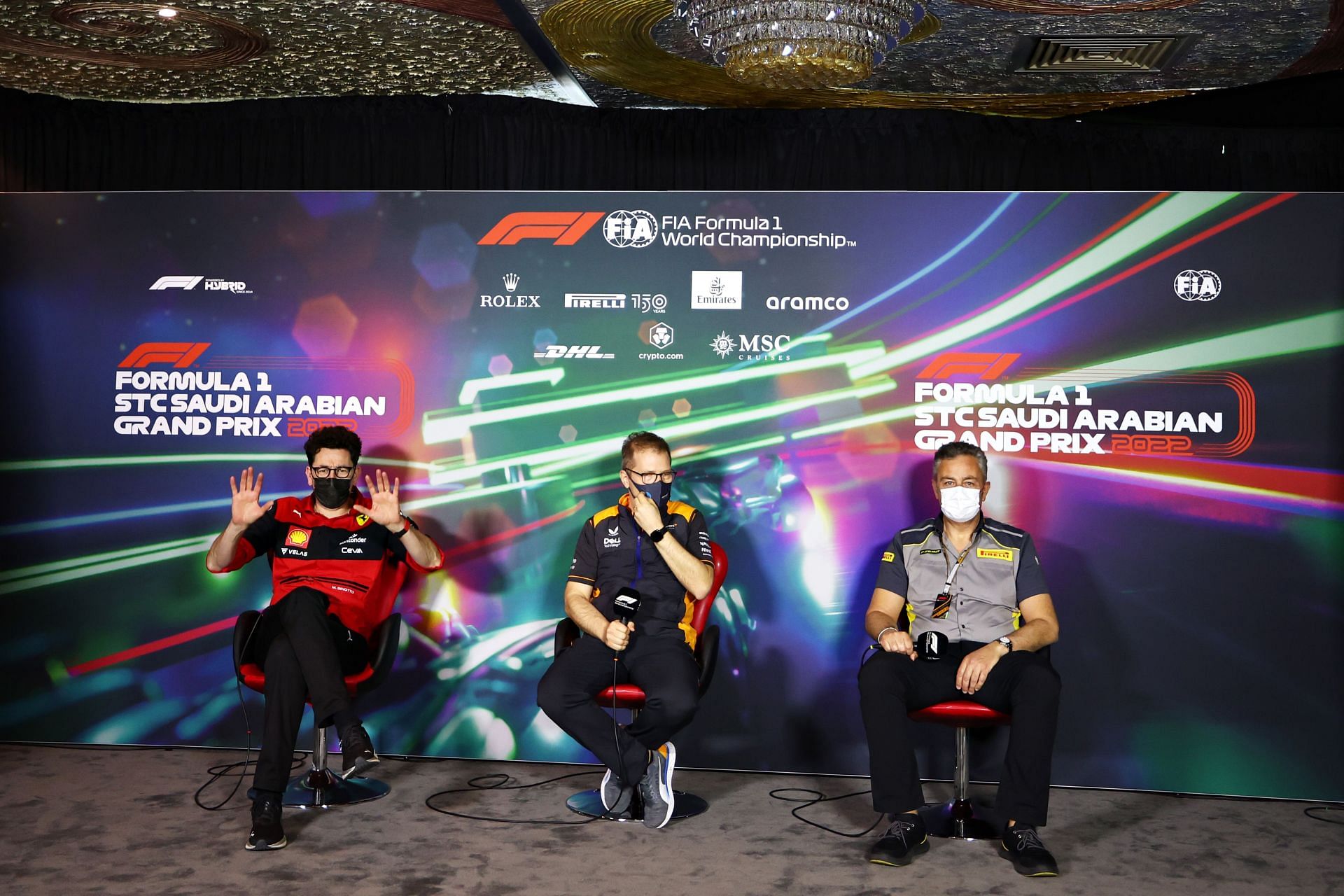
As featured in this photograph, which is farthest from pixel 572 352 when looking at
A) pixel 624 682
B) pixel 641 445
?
pixel 624 682

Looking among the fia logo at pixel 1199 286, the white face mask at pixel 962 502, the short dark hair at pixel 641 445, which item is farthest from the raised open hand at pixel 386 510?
the fia logo at pixel 1199 286

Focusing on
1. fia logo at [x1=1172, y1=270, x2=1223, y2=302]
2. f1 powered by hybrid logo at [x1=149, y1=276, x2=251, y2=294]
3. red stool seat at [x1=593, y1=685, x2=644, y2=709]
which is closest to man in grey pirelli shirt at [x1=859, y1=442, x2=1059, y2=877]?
red stool seat at [x1=593, y1=685, x2=644, y2=709]

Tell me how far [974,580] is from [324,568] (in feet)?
6.99

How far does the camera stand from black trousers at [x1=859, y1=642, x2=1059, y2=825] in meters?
3.62

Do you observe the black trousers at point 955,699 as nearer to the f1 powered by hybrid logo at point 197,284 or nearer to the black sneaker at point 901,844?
the black sneaker at point 901,844

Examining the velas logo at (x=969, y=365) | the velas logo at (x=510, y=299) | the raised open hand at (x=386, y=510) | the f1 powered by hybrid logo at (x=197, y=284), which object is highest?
the f1 powered by hybrid logo at (x=197, y=284)

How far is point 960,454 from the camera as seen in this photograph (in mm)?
4023

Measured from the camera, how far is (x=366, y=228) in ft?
15.4

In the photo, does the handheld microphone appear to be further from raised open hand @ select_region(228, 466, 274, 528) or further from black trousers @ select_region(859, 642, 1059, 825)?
raised open hand @ select_region(228, 466, 274, 528)

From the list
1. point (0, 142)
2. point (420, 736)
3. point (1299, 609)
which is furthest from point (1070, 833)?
point (0, 142)

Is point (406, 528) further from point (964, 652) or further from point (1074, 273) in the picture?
point (1074, 273)

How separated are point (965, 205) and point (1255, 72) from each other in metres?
1.29

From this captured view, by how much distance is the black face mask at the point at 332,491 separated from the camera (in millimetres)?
4168

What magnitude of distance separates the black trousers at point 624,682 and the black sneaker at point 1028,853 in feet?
3.31
